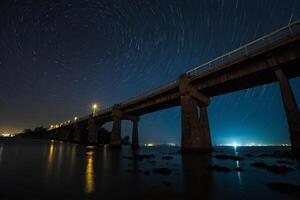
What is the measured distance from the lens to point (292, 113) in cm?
1675

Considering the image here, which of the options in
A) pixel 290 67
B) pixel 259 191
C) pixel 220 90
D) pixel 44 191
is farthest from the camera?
pixel 220 90

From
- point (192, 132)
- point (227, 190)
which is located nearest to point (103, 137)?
point (192, 132)

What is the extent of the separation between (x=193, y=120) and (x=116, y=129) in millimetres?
29007

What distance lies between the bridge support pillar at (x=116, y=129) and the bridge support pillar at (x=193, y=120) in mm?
26675

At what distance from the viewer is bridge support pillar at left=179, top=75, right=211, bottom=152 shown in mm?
26078

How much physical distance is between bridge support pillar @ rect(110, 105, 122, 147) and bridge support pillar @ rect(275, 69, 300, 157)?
40439mm

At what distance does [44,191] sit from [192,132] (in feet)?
72.9

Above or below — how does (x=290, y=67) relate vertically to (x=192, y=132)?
above

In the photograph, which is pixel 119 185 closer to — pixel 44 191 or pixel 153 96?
pixel 44 191

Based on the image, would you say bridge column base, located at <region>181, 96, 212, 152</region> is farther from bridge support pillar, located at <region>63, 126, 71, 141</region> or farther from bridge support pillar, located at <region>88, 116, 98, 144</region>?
bridge support pillar, located at <region>63, 126, 71, 141</region>

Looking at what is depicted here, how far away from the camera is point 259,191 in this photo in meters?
7.51

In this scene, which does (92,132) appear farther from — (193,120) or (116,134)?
(193,120)

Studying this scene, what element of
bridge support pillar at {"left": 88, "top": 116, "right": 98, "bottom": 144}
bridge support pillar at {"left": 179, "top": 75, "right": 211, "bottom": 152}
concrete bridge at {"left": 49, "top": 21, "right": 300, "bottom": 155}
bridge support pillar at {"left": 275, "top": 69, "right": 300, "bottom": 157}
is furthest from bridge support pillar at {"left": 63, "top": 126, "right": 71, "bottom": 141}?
bridge support pillar at {"left": 275, "top": 69, "right": 300, "bottom": 157}

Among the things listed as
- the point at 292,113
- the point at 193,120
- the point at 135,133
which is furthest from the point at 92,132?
the point at 292,113
